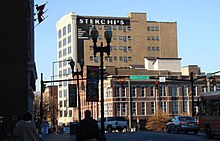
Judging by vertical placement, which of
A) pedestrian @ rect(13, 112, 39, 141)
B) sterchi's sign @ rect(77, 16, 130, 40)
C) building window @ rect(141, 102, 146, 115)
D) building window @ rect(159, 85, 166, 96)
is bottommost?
building window @ rect(141, 102, 146, 115)

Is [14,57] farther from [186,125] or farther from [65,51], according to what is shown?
[65,51]

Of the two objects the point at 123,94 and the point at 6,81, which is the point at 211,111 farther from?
the point at 123,94

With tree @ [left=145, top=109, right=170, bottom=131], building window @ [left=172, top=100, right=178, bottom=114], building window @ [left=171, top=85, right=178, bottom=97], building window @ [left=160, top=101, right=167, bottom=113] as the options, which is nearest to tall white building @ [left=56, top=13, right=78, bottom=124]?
building window @ [left=160, top=101, right=167, bottom=113]

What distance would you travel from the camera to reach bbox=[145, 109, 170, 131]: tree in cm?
9656

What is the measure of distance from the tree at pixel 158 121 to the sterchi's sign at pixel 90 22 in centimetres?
5774

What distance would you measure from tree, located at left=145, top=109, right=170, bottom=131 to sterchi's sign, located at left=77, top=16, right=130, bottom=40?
189 ft

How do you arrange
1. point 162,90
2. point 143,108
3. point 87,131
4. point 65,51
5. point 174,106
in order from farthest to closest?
point 65,51 < point 174,106 < point 162,90 < point 143,108 < point 87,131

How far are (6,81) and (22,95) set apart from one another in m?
1.72

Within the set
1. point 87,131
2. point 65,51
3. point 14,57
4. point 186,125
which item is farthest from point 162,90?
point 87,131

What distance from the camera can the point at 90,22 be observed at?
15175 cm

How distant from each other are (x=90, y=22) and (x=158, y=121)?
205 feet

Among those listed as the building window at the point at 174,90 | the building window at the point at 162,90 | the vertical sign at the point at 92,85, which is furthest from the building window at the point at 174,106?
the vertical sign at the point at 92,85

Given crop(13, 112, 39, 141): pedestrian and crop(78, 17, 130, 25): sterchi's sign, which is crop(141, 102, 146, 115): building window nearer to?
crop(78, 17, 130, 25): sterchi's sign

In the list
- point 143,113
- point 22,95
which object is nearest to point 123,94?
point 143,113
